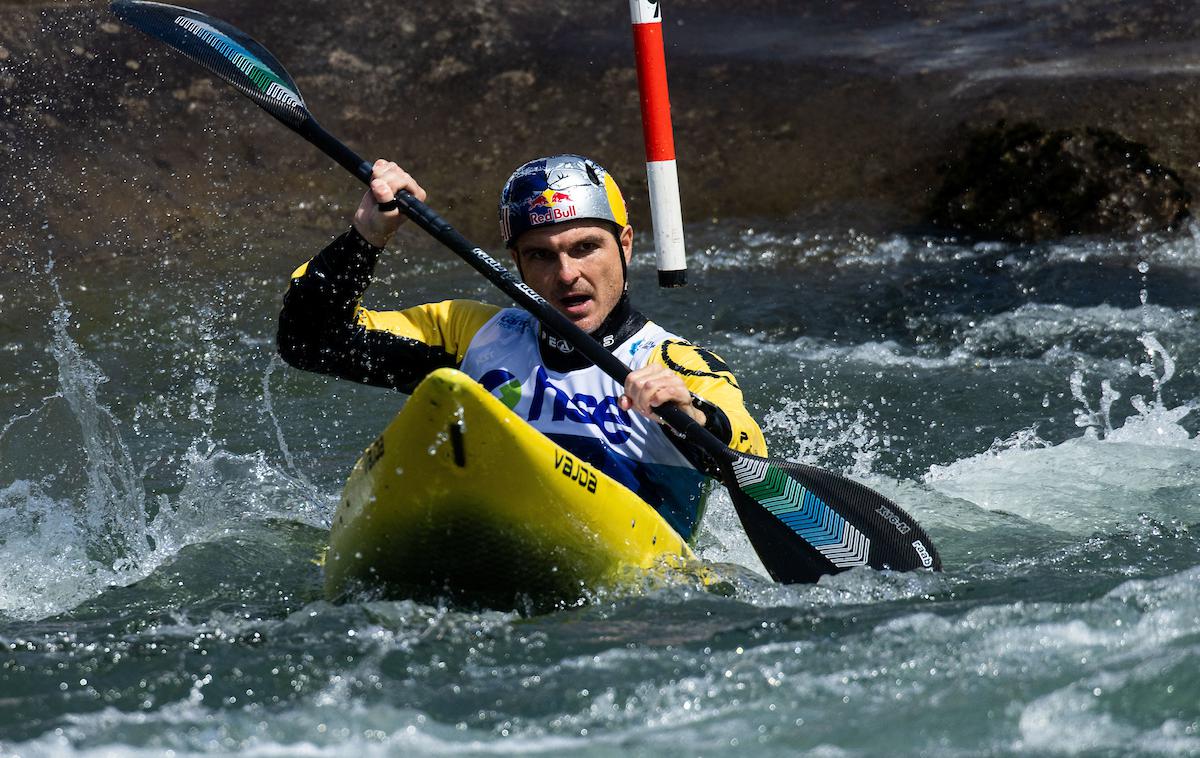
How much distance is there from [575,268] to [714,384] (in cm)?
51

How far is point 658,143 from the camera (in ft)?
19.0

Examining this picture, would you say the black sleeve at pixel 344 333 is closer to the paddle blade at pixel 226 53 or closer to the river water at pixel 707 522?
the river water at pixel 707 522

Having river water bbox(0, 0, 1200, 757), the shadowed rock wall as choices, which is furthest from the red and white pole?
the shadowed rock wall

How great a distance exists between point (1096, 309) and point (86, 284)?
5497mm

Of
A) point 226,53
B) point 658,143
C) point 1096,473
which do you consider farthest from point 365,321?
point 1096,473

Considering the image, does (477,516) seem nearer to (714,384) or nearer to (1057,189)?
(714,384)

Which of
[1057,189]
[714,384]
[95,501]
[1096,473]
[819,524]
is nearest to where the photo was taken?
[819,524]

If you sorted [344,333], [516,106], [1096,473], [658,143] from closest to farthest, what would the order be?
1. [344,333]
2. [1096,473]
3. [658,143]
4. [516,106]

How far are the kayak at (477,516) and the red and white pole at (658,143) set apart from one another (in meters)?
2.26

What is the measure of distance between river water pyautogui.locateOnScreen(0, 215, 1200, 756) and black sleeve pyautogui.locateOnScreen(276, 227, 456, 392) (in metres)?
0.59

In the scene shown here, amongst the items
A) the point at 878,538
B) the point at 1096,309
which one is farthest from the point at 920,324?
the point at 878,538

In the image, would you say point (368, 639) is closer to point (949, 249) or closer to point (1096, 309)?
point (1096, 309)

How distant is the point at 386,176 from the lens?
4.11 m

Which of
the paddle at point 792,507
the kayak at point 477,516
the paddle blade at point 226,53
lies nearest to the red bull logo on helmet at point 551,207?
the paddle at point 792,507
